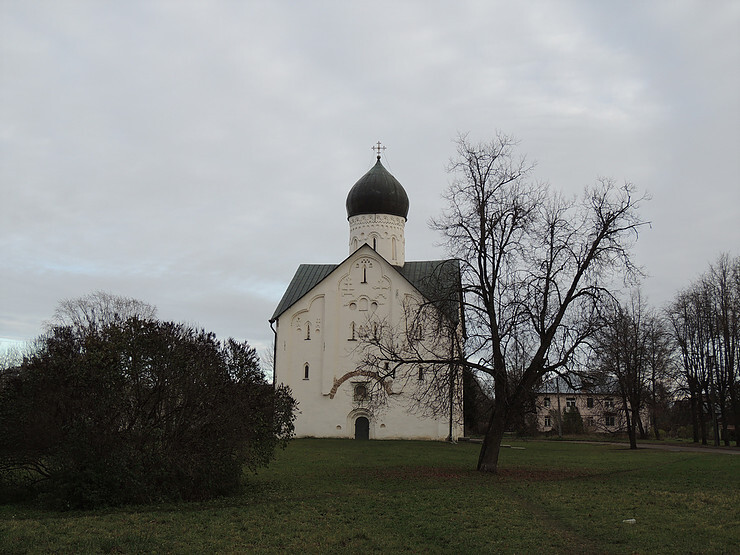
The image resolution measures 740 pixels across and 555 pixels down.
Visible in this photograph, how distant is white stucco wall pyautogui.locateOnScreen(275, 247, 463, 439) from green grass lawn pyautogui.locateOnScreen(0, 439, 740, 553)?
18.6m

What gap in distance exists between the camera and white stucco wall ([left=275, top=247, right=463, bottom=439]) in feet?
125

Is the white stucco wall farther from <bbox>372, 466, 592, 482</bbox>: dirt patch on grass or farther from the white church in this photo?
<bbox>372, 466, 592, 482</bbox>: dirt patch on grass

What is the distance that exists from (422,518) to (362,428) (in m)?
26.9

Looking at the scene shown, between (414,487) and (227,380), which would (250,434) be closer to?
(227,380)

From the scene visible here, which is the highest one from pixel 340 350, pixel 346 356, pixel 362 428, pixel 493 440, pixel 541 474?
pixel 340 350

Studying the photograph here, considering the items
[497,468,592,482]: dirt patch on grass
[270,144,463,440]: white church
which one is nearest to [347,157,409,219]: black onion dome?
[270,144,463,440]: white church

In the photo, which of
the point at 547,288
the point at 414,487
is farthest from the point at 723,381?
the point at 414,487

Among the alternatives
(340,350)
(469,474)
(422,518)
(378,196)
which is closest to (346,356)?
(340,350)

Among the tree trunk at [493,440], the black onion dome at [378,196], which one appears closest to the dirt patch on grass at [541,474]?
the tree trunk at [493,440]

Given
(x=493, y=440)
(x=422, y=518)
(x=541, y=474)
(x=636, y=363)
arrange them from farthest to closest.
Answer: (x=636, y=363) < (x=541, y=474) < (x=493, y=440) < (x=422, y=518)

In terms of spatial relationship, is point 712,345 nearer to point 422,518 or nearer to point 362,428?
point 362,428

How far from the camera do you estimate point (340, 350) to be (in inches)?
1538

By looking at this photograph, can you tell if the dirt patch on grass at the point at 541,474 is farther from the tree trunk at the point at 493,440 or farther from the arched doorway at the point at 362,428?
the arched doorway at the point at 362,428

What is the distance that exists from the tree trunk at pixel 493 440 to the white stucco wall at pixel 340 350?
711 inches
